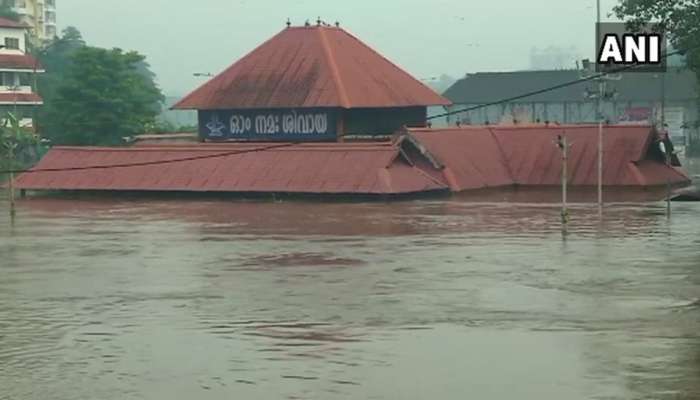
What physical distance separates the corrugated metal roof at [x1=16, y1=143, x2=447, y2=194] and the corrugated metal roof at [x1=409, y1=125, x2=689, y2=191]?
3.30m

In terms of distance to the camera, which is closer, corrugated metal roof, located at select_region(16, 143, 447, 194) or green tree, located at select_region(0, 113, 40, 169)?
corrugated metal roof, located at select_region(16, 143, 447, 194)

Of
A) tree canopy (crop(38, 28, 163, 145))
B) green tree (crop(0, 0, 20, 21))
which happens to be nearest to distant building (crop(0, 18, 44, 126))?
tree canopy (crop(38, 28, 163, 145))

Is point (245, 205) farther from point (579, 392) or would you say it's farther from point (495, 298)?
point (579, 392)

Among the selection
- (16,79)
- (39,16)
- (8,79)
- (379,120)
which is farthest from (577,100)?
(39,16)

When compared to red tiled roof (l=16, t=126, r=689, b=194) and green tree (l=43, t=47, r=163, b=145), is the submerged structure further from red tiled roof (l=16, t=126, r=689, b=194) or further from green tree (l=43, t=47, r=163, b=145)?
green tree (l=43, t=47, r=163, b=145)

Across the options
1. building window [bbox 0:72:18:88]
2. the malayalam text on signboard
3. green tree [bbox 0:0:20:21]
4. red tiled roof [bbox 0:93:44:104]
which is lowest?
the malayalam text on signboard

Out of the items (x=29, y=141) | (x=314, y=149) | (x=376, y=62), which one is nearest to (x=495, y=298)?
(x=314, y=149)

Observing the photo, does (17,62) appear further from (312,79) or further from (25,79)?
(312,79)

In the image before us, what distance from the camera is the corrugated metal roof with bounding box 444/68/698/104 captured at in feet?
321

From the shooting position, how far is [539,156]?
6238 cm

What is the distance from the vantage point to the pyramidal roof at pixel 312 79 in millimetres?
61000

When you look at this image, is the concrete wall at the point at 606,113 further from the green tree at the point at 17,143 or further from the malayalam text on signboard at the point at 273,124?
the malayalam text on signboard at the point at 273,124

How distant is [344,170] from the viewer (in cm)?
5525

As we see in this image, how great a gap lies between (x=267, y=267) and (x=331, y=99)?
2877cm
